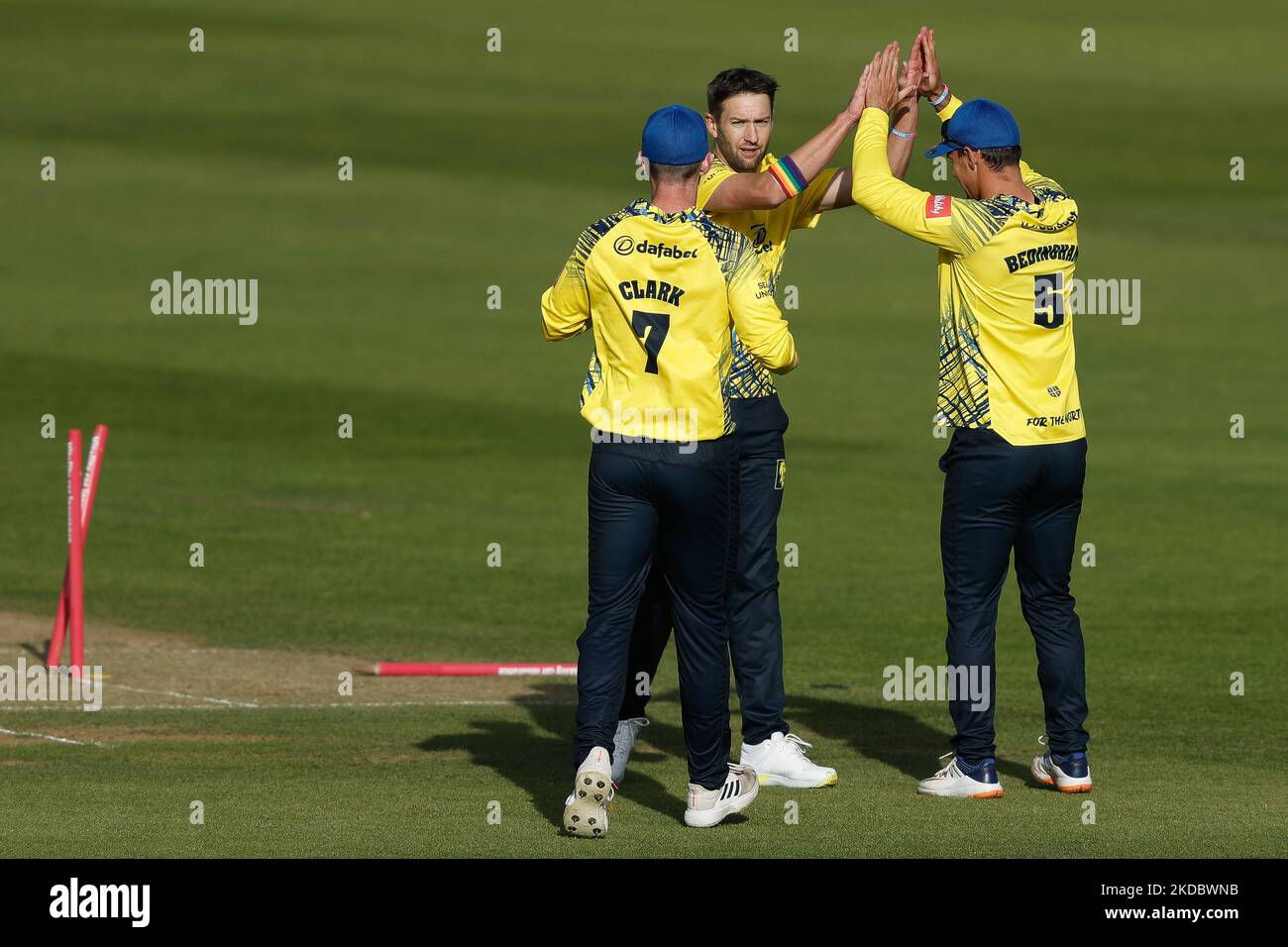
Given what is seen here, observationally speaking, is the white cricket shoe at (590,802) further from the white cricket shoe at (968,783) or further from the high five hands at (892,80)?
the high five hands at (892,80)

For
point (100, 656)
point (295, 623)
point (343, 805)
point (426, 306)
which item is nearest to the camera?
point (343, 805)

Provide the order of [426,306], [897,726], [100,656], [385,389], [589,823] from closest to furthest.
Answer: [589,823], [897,726], [100,656], [385,389], [426,306]

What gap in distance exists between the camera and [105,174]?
49969 mm

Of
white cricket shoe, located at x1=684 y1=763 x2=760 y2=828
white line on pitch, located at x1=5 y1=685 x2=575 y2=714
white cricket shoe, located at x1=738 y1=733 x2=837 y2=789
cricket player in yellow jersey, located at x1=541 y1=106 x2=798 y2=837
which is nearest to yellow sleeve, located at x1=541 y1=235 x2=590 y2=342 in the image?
cricket player in yellow jersey, located at x1=541 y1=106 x2=798 y2=837

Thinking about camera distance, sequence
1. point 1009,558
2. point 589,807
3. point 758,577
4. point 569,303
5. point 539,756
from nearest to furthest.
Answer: point 589,807, point 569,303, point 1009,558, point 758,577, point 539,756

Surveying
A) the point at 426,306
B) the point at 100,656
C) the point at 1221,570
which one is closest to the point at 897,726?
the point at 100,656

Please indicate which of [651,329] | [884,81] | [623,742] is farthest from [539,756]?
[884,81]

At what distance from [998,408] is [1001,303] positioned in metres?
0.44

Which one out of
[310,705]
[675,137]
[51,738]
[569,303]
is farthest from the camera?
[310,705]

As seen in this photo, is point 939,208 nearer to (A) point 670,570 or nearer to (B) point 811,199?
(B) point 811,199

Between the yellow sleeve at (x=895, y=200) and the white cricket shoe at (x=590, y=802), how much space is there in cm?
252

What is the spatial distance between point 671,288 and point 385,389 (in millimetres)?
22774

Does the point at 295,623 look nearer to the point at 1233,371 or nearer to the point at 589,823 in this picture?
the point at 589,823

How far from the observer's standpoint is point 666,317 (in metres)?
8.55
